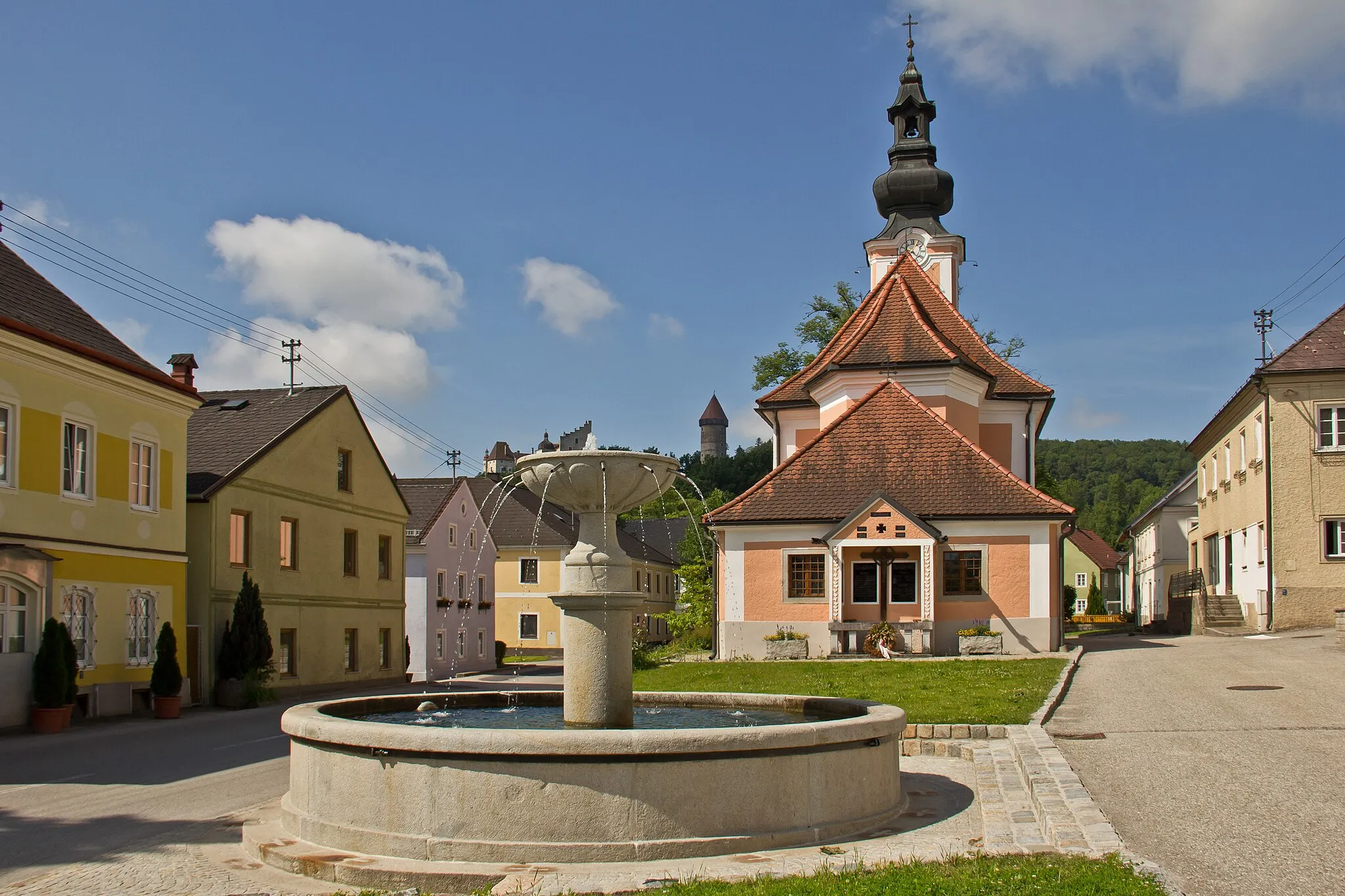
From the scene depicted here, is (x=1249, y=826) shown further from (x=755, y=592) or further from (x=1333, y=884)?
(x=755, y=592)

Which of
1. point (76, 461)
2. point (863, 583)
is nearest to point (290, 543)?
point (76, 461)

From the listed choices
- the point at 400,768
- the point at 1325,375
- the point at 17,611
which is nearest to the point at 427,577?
the point at 17,611

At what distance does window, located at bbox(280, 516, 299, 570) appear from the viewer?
32.5 m

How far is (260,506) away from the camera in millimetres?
30812

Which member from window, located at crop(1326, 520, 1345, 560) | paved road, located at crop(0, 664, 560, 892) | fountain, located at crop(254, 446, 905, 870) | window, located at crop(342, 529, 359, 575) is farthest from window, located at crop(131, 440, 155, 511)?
window, located at crop(1326, 520, 1345, 560)

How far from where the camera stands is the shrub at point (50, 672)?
68.6 ft

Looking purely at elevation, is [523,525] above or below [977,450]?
below

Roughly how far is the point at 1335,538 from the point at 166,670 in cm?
2951

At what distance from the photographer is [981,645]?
29469 millimetres

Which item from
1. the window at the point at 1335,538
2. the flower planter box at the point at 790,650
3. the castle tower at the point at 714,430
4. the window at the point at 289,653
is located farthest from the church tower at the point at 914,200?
the castle tower at the point at 714,430

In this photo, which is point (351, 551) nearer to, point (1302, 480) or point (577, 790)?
point (1302, 480)

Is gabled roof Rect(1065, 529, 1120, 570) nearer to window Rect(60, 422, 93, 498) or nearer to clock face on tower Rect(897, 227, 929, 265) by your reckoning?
clock face on tower Rect(897, 227, 929, 265)

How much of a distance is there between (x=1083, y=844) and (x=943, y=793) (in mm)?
2919

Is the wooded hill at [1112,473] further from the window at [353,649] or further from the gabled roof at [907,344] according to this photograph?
the window at [353,649]
